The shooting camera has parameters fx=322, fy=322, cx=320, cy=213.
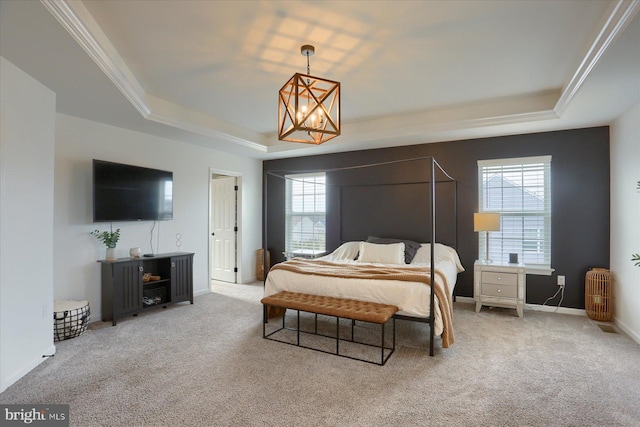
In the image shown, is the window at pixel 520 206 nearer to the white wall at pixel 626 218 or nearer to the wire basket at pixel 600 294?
the wire basket at pixel 600 294

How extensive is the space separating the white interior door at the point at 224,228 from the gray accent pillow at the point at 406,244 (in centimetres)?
274

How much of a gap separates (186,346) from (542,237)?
4.71 meters

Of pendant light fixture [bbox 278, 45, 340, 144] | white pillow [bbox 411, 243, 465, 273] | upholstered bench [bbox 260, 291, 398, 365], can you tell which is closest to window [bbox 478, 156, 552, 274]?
white pillow [bbox 411, 243, 465, 273]

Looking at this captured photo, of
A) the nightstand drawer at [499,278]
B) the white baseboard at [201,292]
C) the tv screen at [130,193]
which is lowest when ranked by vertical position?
the white baseboard at [201,292]

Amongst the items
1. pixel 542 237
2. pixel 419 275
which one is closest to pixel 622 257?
pixel 542 237

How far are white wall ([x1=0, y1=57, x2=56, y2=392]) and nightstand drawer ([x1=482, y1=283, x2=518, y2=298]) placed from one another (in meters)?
4.87

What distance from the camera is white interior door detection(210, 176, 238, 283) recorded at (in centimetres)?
→ 633

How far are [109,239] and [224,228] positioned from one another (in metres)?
2.56

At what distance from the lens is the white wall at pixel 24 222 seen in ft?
8.16

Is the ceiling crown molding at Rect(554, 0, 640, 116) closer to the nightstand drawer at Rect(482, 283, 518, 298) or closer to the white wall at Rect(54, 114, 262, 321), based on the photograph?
the nightstand drawer at Rect(482, 283, 518, 298)

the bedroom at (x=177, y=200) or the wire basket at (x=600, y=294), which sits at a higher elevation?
the bedroom at (x=177, y=200)

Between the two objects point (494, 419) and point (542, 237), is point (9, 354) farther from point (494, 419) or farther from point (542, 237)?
point (542, 237)

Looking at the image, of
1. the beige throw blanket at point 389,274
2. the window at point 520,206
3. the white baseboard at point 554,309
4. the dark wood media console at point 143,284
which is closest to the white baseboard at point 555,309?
the white baseboard at point 554,309

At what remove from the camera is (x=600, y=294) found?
3953 mm
